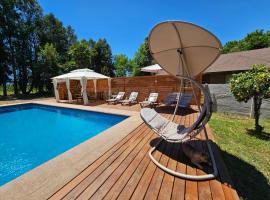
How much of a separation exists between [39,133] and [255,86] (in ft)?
27.5

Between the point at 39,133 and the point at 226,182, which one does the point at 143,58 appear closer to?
the point at 39,133

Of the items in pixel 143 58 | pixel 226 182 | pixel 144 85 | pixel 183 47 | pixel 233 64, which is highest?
pixel 143 58

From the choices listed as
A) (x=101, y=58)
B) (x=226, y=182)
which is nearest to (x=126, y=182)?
(x=226, y=182)

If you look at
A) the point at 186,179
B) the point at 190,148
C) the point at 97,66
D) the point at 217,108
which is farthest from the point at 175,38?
the point at 97,66

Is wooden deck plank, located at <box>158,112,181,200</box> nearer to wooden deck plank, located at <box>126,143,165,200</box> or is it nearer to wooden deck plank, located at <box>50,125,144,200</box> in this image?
wooden deck plank, located at <box>126,143,165,200</box>

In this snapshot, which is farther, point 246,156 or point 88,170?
point 246,156

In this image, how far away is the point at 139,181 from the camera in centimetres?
253

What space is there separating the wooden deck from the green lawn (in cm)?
33

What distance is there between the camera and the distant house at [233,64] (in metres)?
13.2

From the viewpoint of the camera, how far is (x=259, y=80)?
16.4 feet

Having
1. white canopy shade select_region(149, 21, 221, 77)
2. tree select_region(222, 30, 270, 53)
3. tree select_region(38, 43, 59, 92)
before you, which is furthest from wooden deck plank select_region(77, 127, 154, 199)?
tree select_region(222, 30, 270, 53)

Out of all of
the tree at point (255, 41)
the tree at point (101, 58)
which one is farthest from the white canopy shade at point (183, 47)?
the tree at point (255, 41)

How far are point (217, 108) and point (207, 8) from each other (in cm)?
780

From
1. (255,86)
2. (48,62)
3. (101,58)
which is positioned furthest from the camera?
(101,58)
